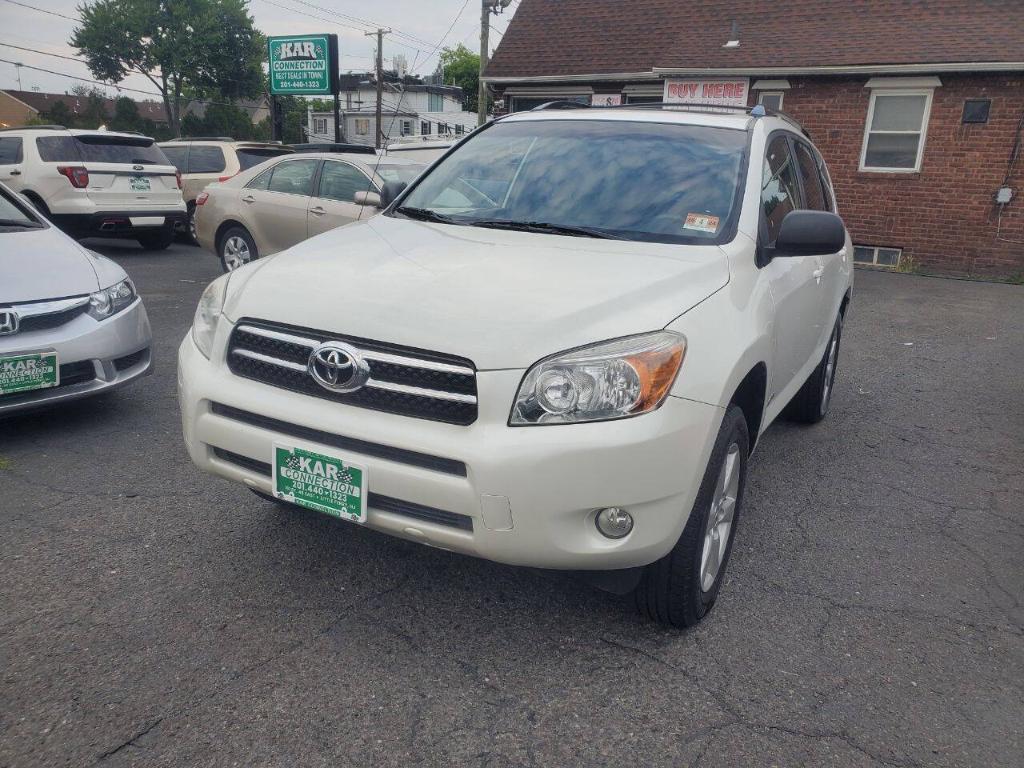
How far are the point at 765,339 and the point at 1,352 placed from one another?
3.53 metres

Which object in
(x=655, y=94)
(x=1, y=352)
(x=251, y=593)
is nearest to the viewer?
(x=251, y=593)

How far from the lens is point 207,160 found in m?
13.3

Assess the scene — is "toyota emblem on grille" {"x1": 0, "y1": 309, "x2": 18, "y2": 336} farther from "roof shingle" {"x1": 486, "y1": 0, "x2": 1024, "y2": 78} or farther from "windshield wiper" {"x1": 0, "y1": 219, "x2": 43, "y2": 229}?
"roof shingle" {"x1": 486, "y1": 0, "x2": 1024, "y2": 78}

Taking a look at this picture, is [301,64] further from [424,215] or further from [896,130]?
[424,215]

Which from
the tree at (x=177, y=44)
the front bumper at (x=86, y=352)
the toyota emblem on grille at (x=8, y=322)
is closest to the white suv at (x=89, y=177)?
the front bumper at (x=86, y=352)

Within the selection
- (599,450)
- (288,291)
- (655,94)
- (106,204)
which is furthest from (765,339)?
(655,94)

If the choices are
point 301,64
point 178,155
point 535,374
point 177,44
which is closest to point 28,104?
point 177,44

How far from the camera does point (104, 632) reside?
105 inches

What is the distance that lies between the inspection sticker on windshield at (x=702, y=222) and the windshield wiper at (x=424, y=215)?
37.3 inches

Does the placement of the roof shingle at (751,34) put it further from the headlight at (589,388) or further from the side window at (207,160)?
the headlight at (589,388)

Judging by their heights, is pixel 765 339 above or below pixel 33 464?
above

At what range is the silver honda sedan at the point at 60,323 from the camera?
4102 millimetres

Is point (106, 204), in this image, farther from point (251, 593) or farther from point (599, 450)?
point (599, 450)

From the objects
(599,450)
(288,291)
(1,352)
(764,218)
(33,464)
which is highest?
(764,218)
